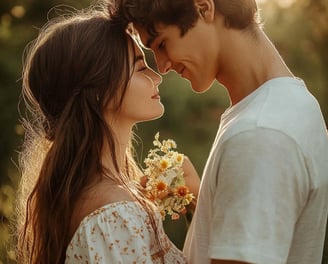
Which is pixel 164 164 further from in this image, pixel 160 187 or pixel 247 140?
pixel 247 140

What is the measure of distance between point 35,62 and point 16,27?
21.2ft

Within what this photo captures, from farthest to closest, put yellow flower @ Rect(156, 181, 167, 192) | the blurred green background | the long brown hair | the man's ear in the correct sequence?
1. the blurred green background
2. yellow flower @ Rect(156, 181, 167, 192)
3. the long brown hair
4. the man's ear

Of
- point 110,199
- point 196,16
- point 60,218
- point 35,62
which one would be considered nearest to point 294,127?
point 196,16

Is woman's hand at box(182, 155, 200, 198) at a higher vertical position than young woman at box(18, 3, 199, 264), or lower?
lower

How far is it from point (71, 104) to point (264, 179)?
1.02 m

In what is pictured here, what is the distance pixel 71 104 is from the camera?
2928 millimetres

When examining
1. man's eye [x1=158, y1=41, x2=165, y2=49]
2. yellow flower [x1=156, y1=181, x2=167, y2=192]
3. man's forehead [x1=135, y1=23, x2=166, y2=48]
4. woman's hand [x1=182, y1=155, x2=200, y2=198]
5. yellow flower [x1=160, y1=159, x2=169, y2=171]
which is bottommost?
woman's hand [x1=182, y1=155, x2=200, y2=198]

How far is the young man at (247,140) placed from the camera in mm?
2219

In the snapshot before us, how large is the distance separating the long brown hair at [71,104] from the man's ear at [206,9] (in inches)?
17.5

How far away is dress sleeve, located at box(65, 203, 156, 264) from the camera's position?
2672 mm

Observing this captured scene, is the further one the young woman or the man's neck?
the young woman

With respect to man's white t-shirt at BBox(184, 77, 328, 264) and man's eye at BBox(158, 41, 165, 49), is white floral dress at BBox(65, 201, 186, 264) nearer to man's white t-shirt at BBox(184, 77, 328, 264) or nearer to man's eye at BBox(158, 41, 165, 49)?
man's white t-shirt at BBox(184, 77, 328, 264)

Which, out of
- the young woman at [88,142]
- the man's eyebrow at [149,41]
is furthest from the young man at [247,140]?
the young woman at [88,142]

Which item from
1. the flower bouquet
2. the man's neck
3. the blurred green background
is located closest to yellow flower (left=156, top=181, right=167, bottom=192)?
the flower bouquet
